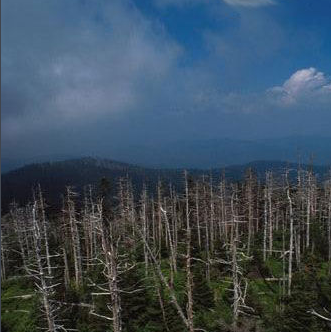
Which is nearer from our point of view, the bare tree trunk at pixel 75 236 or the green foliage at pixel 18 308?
the green foliage at pixel 18 308

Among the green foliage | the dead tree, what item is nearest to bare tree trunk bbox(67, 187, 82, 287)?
the dead tree

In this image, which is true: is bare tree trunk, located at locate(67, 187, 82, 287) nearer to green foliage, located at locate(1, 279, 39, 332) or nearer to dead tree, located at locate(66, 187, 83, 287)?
dead tree, located at locate(66, 187, 83, 287)

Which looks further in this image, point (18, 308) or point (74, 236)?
point (74, 236)

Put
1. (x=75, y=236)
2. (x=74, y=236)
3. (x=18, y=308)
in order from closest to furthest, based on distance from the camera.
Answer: (x=18, y=308)
(x=74, y=236)
(x=75, y=236)

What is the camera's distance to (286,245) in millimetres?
66188

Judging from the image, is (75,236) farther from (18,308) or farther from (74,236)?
(18,308)

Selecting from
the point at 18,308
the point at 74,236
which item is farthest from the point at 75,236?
the point at 18,308

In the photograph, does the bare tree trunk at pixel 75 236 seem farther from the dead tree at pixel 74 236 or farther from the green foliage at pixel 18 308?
the green foliage at pixel 18 308

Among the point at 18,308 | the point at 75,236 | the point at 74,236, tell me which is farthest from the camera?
the point at 75,236

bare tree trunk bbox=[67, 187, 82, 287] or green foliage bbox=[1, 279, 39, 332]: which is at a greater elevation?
bare tree trunk bbox=[67, 187, 82, 287]

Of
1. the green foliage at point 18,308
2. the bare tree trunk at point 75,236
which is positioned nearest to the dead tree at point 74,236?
the bare tree trunk at point 75,236

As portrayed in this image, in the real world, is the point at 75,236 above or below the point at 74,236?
below

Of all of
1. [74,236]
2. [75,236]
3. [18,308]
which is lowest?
[18,308]

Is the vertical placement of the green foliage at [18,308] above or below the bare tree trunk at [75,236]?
below
